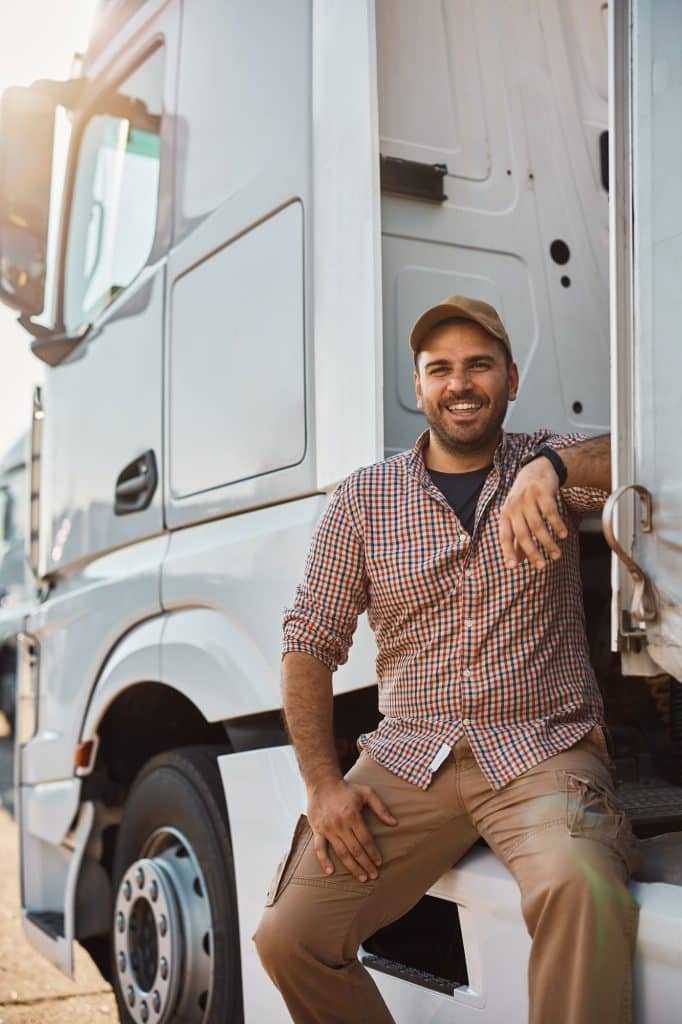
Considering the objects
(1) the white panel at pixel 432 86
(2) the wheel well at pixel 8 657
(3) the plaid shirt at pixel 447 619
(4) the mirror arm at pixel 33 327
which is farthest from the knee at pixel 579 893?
(2) the wheel well at pixel 8 657

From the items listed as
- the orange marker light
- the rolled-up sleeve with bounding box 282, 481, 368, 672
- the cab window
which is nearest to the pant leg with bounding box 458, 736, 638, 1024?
the rolled-up sleeve with bounding box 282, 481, 368, 672

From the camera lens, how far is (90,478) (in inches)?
140

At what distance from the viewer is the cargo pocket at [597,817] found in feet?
6.05

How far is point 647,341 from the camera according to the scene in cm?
181

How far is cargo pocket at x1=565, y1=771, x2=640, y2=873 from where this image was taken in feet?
6.05

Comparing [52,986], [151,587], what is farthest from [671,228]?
[52,986]

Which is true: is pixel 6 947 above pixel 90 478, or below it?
below

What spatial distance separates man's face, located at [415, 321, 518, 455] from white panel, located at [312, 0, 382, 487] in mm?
113

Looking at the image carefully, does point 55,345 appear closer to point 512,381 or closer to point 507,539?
point 512,381

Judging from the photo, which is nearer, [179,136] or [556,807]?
[556,807]

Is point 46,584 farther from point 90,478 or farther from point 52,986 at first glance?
point 52,986

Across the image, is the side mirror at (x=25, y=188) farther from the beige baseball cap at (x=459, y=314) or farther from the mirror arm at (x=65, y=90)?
the beige baseball cap at (x=459, y=314)

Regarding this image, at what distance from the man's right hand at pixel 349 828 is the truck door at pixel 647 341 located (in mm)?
557

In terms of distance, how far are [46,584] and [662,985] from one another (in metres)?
2.79
